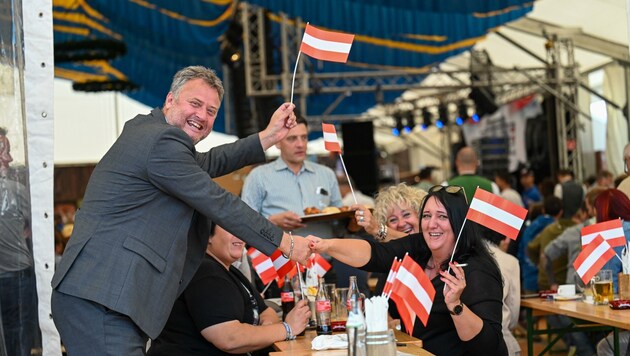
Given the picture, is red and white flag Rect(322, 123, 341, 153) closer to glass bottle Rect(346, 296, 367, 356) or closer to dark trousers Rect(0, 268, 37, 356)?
dark trousers Rect(0, 268, 37, 356)

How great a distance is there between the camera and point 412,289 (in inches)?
122

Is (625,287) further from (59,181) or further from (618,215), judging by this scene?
(59,181)

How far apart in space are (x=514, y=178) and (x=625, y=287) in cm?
1266

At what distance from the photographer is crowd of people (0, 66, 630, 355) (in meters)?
3.21

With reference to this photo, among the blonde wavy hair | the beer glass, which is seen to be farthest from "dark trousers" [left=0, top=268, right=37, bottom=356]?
the beer glass

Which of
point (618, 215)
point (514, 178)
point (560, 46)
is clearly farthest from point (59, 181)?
point (618, 215)

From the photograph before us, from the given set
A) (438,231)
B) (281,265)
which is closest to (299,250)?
(438,231)

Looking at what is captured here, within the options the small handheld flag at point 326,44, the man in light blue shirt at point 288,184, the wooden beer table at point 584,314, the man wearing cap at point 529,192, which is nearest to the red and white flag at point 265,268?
the man in light blue shirt at point 288,184

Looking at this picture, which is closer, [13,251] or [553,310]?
[13,251]

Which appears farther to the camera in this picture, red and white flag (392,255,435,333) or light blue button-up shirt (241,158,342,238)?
light blue button-up shirt (241,158,342,238)

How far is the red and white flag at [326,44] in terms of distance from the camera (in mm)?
4039

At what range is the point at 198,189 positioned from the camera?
3.27 meters

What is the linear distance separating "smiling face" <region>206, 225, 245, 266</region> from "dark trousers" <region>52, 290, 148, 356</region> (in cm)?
100

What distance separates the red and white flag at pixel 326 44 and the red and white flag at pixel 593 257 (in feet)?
5.24
